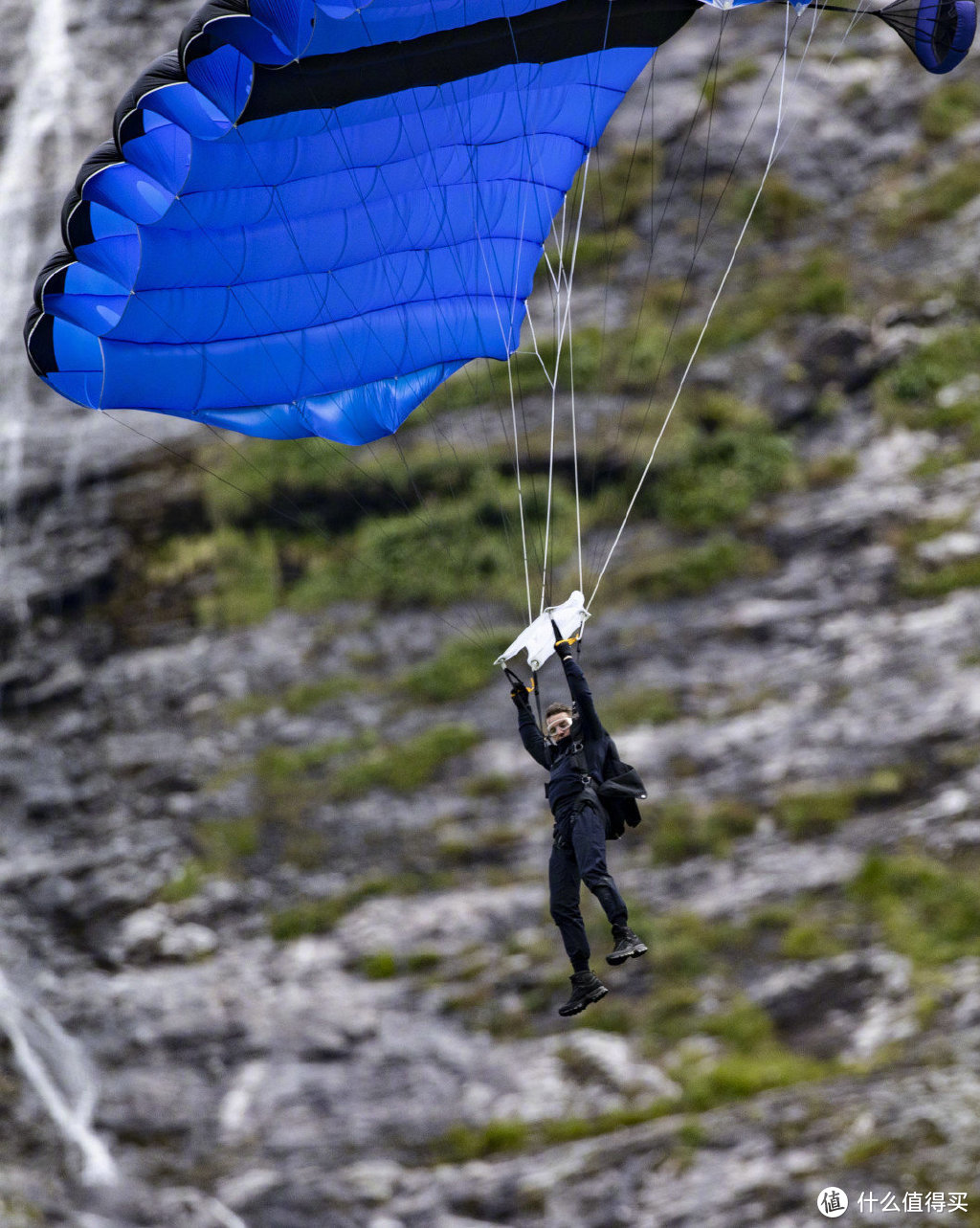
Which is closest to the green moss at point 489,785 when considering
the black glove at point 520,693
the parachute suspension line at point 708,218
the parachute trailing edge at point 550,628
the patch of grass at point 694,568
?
the patch of grass at point 694,568

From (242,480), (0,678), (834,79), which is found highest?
(834,79)

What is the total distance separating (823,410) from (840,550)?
206 centimetres

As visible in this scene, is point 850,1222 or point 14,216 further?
point 14,216

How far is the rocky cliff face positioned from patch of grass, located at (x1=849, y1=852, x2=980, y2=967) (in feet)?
0.11

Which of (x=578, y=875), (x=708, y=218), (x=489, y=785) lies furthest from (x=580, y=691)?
(x=708, y=218)

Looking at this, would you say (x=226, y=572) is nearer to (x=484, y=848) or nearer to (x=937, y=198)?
(x=484, y=848)

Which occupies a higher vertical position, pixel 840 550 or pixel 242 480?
pixel 242 480

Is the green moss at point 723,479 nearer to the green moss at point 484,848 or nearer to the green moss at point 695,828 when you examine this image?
the green moss at point 695,828

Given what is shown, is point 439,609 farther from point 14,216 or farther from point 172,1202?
point 14,216

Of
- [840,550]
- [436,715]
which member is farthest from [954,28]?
[436,715]

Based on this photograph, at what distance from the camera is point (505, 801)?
16.2 meters

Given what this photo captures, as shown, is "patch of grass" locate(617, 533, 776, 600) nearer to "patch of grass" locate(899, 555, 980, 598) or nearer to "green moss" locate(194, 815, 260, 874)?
"patch of grass" locate(899, 555, 980, 598)

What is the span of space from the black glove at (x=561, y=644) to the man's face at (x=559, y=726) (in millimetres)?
451

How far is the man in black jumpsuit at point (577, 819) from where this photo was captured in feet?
23.3
